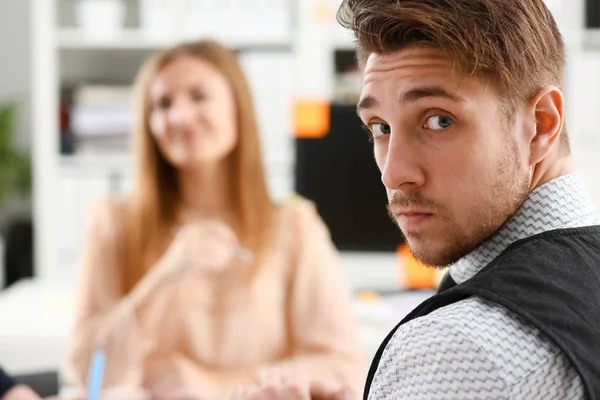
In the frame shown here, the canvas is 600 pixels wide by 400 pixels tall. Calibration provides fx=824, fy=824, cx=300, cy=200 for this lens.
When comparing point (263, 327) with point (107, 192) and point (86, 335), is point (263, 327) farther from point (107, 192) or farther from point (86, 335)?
A: point (107, 192)

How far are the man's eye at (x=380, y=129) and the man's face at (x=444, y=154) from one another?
2 centimetres

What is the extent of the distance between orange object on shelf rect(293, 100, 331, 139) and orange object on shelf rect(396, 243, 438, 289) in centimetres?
43

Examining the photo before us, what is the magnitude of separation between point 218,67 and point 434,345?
1.36 m

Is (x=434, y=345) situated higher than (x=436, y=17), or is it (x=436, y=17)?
(x=436, y=17)

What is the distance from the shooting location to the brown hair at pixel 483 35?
2.32 feet

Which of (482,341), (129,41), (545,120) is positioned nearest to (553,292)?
(482,341)

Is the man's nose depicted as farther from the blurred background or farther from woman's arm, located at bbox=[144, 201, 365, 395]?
the blurred background

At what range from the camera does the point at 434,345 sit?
63 centimetres

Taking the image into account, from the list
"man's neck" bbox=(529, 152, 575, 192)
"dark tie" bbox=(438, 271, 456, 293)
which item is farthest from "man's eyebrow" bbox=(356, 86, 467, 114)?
"dark tie" bbox=(438, 271, 456, 293)

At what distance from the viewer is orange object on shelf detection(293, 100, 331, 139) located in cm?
254

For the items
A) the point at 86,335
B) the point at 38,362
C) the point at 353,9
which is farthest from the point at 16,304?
the point at 353,9

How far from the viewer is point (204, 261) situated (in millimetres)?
1736

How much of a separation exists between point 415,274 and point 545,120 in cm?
184

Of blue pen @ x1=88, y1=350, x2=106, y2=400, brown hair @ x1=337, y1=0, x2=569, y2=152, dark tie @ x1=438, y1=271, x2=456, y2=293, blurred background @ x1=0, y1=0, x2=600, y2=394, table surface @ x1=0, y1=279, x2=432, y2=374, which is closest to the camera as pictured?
brown hair @ x1=337, y1=0, x2=569, y2=152
